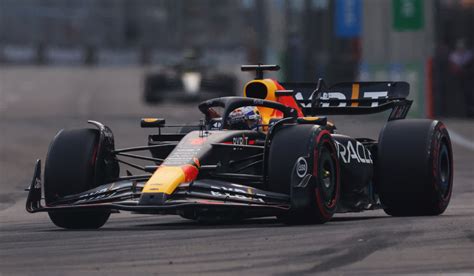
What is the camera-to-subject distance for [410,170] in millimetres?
12734

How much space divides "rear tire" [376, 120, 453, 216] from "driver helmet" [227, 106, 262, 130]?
1.17 metres

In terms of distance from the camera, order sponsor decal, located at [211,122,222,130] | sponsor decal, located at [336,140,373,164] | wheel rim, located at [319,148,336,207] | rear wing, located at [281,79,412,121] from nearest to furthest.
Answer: wheel rim, located at [319,148,336,207]
sponsor decal, located at [336,140,373,164]
sponsor decal, located at [211,122,222,130]
rear wing, located at [281,79,412,121]

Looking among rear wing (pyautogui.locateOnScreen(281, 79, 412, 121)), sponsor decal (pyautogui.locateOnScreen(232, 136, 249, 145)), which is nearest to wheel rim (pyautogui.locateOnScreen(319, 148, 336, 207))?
sponsor decal (pyautogui.locateOnScreen(232, 136, 249, 145))

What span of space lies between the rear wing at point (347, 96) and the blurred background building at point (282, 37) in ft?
59.2

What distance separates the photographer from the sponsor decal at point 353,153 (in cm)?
1248

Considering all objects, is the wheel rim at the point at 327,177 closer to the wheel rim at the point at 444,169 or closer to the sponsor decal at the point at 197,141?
the sponsor decal at the point at 197,141

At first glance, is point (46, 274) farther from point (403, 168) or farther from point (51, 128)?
point (51, 128)

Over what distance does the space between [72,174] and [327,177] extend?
7.16 ft

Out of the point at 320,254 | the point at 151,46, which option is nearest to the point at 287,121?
the point at 320,254

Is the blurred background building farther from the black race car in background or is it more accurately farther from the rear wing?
the rear wing

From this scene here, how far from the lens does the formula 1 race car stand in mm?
11500

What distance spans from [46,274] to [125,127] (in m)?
22.2

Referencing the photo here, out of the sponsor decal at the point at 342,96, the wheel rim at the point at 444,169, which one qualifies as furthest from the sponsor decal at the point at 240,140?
the sponsor decal at the point at 342,96

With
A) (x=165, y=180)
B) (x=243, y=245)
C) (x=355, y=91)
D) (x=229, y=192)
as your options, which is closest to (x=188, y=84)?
(x=355, y=91)
